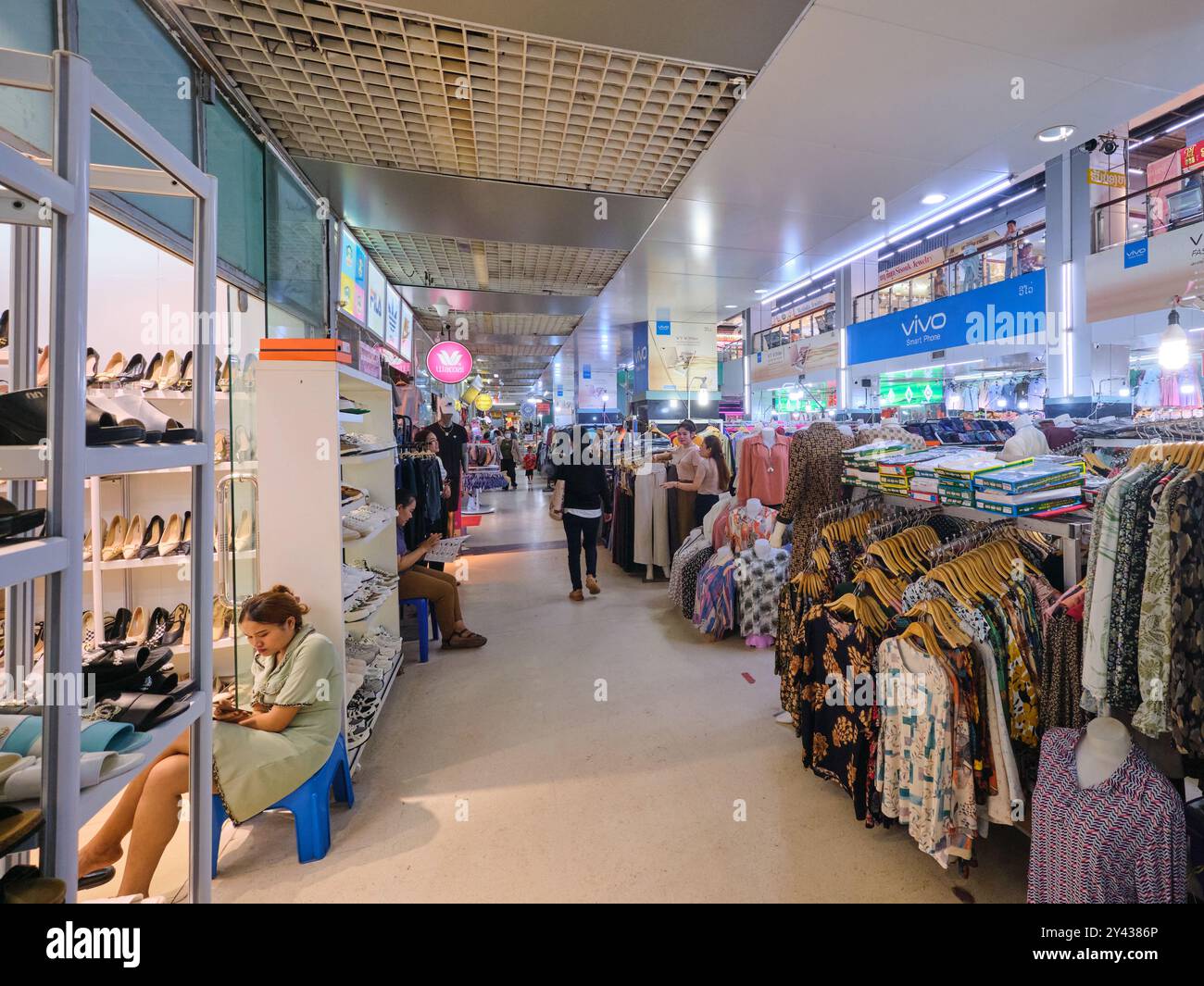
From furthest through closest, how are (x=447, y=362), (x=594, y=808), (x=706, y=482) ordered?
1. (x=447, y=362)
2. (x=706, y=482)
3. (x=594, y=808)

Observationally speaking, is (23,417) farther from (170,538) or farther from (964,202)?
(964,202)

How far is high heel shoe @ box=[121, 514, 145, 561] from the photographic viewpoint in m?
2.76

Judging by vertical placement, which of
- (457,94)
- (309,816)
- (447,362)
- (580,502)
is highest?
(457,94)

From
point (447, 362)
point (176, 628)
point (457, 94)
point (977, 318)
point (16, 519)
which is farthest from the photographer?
point (447, 362)

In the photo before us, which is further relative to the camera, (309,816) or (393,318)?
(393,318)

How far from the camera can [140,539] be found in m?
2.86

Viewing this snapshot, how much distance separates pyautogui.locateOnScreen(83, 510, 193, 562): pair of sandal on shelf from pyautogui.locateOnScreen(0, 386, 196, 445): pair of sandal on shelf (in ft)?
6.02

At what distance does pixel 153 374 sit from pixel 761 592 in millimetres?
4069

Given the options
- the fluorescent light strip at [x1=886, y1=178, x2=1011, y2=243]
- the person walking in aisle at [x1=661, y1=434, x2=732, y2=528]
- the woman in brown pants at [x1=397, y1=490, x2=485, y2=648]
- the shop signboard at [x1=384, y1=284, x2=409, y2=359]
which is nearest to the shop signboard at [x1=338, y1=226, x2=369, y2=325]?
the shop signboard at [x1=384, y1=284, x2=409, y2=359]

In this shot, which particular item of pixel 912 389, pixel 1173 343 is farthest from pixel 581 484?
pixel 912 389

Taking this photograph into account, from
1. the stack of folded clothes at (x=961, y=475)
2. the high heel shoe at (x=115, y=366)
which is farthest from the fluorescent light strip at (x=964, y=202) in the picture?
the high heel shoe at (x=115, y=366)

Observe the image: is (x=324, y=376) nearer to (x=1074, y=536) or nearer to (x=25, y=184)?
(x=25, y=184)

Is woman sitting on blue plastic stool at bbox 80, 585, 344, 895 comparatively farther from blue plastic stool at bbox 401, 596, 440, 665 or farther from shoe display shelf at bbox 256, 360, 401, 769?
blue plastic stool at bbox 401, 596, 440, 665

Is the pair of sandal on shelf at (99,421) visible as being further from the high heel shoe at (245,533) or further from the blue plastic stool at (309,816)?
the high heel shoe at (245,533)
